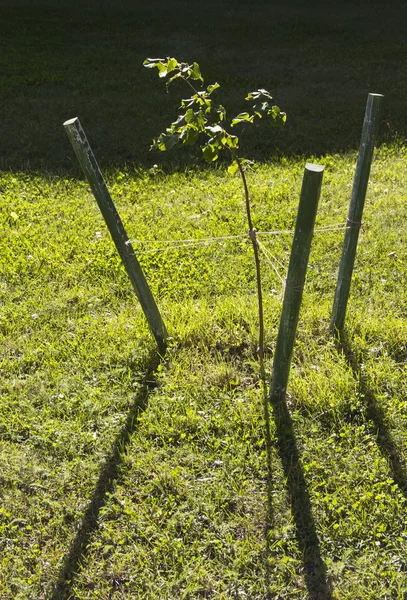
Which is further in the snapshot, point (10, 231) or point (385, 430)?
point (10, 231)

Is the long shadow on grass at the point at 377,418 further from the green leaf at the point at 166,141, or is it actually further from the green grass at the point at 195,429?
the green leaf at the point at 166,141

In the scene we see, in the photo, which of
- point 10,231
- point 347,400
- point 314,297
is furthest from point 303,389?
point 10,231

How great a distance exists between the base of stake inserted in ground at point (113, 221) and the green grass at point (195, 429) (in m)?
0.24

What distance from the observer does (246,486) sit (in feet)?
9.37

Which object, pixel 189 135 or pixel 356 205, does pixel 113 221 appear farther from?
pixel 356 205

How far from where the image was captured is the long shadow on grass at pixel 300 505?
2.46 metres

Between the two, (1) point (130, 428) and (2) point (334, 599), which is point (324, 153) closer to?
(1) point (130, 428)

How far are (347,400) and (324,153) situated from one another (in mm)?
3963

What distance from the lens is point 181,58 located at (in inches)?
388

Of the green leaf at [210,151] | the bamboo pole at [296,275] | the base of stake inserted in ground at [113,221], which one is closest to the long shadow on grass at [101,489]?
the base of stake inserted in ground at [113,221]

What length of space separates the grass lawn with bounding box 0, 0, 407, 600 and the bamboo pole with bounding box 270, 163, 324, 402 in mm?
226

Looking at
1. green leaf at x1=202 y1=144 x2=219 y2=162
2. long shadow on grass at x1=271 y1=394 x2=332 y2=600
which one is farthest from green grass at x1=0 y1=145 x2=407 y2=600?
green leaf at x1=202 y1=144 x2=219 y2=162

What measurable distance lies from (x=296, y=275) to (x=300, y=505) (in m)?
1.13

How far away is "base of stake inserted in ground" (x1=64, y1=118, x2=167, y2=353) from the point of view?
2961 mm
